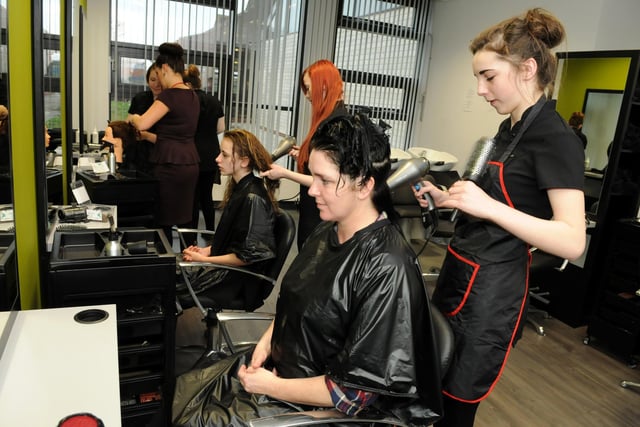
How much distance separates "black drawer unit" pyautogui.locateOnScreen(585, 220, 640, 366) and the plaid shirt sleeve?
239cm

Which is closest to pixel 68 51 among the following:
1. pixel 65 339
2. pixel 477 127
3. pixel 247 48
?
pixel 65 339

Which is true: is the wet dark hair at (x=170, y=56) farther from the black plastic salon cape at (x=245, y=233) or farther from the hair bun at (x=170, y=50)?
the black plastic salon cape at (x=245, y=233)

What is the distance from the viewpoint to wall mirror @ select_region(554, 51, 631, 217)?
3.00 meters

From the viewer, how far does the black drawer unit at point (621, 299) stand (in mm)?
2793

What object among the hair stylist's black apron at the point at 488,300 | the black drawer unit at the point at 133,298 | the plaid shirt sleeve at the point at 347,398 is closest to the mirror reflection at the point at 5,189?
the black drawer unit at the point at 133,298

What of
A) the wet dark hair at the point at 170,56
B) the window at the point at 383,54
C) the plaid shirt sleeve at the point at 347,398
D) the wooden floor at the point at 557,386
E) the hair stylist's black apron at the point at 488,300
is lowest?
the wooden floor at the point at 557,386

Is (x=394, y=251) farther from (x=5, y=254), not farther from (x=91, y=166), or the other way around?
(x=91, y=166)

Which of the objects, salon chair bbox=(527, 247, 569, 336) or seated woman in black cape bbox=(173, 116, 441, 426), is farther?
salon chair bbox=(527, 247, 569, 336)

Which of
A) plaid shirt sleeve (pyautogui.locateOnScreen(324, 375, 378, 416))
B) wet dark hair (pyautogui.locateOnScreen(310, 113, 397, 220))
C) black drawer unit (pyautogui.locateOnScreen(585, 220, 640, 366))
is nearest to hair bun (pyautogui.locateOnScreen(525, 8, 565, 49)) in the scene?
wet dark hair (pyautogui.locateOnScreen(310, 113, 397, 220))

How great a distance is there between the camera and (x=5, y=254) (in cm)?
116

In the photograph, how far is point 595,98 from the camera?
10.4 ft

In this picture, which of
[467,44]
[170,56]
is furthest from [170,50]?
[467,44]

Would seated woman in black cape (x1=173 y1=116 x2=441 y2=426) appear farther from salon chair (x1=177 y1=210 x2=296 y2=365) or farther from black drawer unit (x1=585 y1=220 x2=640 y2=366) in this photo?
black drawer unit (x1=585 y1=220 x2=640 y2=366)

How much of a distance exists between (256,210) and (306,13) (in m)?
3.67
